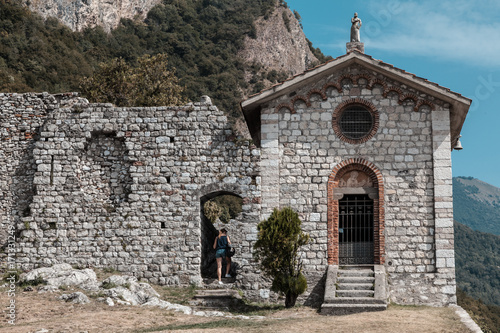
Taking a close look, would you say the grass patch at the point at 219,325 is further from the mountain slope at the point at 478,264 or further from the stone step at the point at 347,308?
the mountain slope at the point at 478,264

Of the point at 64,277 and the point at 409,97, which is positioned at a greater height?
the point at 409,97

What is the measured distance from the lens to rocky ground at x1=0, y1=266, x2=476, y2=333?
14344mm

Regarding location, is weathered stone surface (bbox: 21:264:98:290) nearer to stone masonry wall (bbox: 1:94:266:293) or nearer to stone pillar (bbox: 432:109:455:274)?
stone masonry wall (bbox: 1:94:266:293)

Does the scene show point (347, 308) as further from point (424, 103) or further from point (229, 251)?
point (424, 103)

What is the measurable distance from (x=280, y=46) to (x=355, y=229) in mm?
89735

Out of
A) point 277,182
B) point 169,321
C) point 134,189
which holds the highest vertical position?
point 277,182

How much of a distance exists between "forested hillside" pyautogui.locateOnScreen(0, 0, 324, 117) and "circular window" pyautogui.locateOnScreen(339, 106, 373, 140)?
910 inches

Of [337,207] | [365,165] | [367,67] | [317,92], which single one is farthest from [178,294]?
[367,67]

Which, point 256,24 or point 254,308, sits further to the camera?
point 256,24

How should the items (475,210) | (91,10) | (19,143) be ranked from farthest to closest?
(475,210) < (91,10) < (19,143)

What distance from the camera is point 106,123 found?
21531mm

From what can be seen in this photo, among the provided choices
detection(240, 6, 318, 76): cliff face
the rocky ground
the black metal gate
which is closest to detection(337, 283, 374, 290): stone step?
the rocky ground

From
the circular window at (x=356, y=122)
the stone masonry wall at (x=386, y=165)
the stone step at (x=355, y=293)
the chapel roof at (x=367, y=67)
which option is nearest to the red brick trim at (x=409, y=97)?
the stone masonry wall at (x=386, y=165)

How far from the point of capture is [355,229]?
20672 mm
